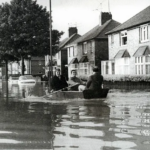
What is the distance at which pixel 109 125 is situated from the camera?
362 inches

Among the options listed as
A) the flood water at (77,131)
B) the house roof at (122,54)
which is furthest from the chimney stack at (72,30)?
the flood water at (77,131)

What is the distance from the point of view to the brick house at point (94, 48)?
4644 centimetres

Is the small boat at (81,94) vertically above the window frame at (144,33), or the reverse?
the window frame at (144,33)

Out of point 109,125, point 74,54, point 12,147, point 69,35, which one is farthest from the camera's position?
point 69,35

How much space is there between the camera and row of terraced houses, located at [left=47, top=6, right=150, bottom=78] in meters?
33.3

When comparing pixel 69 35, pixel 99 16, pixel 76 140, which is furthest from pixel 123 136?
pixel 69 35

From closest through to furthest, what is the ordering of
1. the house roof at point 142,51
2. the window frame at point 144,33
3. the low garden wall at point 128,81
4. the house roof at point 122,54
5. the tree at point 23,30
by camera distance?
the low garden wall at point 128,81
the house roof at point 142,51
the window frame at point 144,33
the house roof at point 122,54
the tree at point 23,30

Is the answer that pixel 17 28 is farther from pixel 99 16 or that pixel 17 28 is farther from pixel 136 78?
pixel 136 78

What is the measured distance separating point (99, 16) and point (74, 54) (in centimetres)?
858

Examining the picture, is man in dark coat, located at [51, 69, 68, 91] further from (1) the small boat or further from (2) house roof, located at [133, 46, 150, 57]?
(2) house roof, located at [133, 46, 150, 57]

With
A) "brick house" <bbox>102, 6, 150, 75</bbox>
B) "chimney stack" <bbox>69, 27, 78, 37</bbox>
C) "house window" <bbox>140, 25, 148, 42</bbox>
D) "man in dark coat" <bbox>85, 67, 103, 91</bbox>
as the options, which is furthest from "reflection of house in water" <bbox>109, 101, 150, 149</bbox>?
"chimney stack" <bbox>69, 27, 78, 37</bbox>

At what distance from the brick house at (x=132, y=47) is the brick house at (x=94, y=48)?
4828mm

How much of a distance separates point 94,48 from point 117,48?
7.10 metres

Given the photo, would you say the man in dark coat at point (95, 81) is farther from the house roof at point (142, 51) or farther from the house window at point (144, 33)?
the house window at point (144, 33)
